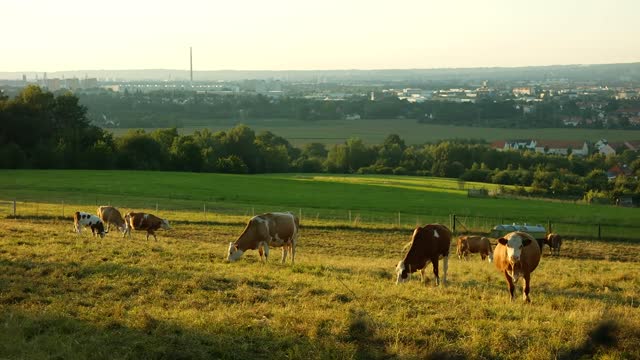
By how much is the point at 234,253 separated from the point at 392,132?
136 m

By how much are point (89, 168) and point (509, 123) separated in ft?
376

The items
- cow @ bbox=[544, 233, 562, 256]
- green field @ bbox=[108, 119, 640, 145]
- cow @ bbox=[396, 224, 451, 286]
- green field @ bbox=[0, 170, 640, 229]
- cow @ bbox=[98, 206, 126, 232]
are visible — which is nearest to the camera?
cow @ bbox=[396, 224, 451, 286]

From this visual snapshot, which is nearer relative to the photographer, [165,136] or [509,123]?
[165,136]

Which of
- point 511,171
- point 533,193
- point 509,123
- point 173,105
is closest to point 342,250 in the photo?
point 533,193

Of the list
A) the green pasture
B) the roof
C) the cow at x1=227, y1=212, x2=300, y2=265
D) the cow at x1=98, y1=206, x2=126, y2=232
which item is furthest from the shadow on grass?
→ the roof

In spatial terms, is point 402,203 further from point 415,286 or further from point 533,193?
point 415,286

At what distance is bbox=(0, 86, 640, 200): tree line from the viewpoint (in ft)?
271

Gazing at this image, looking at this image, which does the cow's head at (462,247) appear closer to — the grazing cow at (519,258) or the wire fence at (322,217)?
the wire fence at (322,217)

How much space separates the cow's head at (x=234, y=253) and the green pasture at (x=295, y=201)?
19.8 metres

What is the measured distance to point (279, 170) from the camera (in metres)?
104

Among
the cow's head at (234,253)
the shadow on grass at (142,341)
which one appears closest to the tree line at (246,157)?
the cow's head at (234,253)

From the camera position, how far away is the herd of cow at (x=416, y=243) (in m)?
16.8

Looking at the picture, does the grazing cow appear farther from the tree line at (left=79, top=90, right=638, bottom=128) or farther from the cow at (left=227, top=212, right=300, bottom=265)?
the tree line at (left=79, top=90, right=638, bottom=128)

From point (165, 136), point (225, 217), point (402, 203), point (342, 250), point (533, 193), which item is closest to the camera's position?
point (342, 250)
